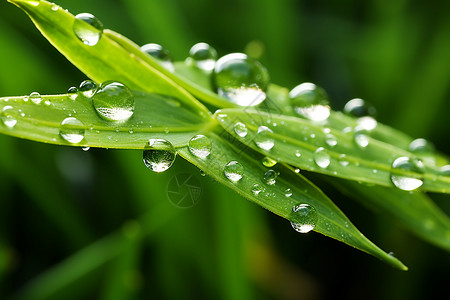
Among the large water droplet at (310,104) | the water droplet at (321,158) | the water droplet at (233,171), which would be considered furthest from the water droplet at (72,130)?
the large water droplet at (310,104)

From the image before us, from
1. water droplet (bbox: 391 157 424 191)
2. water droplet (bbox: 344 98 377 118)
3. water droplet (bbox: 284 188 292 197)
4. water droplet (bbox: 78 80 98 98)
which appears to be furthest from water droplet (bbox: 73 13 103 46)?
water droplet (bbox: 344 98 377 118)

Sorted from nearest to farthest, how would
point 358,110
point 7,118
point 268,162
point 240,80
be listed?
point 7,118 < point 268,162 < point 240,80 < point 358,110

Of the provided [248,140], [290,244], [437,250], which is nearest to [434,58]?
[437,250]

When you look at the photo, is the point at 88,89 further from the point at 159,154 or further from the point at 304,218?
the point at 304,218

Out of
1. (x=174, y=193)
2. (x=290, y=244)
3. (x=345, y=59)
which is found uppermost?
(x=345, y=59)

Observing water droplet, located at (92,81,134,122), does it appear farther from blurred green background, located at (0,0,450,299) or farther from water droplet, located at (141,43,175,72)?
blurred green background, located at (0,0,450,299)

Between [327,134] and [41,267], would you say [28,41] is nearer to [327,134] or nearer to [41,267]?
[41,267]

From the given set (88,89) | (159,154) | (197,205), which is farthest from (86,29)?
(197,205)
